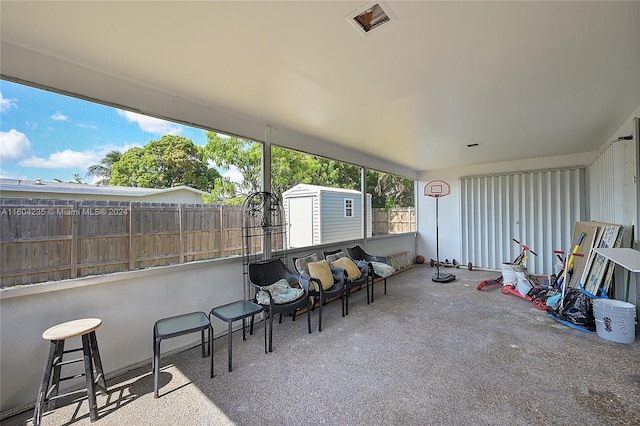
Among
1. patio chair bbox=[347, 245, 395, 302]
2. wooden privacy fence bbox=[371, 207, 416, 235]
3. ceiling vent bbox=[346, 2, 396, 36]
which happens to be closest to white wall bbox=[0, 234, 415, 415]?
patio chair bbox=[347, 245, 395, 302]

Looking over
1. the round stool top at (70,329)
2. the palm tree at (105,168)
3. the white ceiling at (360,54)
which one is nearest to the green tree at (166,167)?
the palm tree at (105,168)

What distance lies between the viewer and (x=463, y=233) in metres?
6.93

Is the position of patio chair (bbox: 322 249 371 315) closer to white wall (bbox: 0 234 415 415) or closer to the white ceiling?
white wall (bbox: 0 234 415 415)

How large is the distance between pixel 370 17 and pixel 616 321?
155 inches

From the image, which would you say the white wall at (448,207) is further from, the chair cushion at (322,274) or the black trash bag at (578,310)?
the chair cushion at (322,274)

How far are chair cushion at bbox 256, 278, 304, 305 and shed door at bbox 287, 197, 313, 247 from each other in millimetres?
976

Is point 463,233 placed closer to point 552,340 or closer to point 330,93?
point 552,340

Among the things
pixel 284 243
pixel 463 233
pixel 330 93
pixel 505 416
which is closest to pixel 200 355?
pixel 284 243

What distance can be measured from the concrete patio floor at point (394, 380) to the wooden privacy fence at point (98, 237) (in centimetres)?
100

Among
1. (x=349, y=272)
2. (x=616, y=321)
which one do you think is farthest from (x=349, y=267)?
(x=616, y=321)

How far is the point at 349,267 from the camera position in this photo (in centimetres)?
392

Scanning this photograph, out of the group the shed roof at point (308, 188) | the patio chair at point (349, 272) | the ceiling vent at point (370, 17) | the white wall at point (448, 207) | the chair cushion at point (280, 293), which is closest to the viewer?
the ceiling vent at point (370, 17)

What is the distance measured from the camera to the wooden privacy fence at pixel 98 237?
1.98 m

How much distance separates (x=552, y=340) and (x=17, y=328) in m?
4.97
